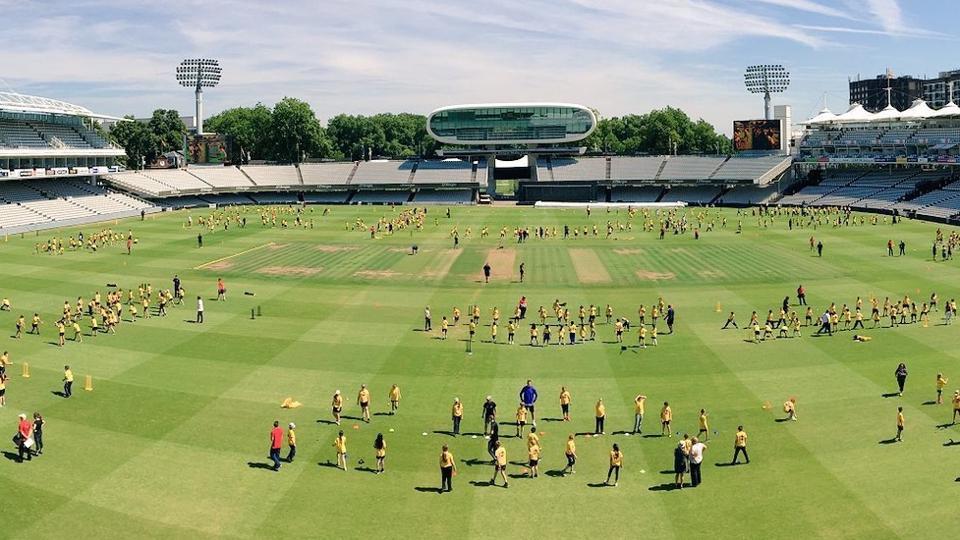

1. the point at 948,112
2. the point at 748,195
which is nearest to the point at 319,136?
the point at 748,195

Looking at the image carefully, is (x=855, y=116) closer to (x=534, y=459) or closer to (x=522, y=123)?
(x=522, y=123)

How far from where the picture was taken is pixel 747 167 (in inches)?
4793

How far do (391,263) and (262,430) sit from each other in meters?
36.6

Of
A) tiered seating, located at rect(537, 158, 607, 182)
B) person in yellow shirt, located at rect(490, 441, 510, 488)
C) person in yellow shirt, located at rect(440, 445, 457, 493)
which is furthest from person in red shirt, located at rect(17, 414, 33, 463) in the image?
tiered seating, located at rect(537, 158, 607, 182)

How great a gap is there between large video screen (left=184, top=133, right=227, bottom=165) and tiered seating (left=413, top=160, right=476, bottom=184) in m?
33.1

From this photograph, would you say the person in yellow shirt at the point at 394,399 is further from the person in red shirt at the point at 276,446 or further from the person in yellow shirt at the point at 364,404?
the person in red shirt at the point at 276,446

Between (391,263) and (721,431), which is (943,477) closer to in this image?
(721,431)

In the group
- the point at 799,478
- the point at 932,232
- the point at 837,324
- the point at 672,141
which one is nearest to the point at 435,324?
the point at 837,324

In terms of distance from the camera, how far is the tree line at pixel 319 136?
155375mm

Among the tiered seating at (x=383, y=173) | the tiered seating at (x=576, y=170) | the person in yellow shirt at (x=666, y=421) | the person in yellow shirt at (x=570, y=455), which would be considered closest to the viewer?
the person in yellow shirt at (x=570, y=455)

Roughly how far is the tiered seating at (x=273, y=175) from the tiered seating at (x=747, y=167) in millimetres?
66675

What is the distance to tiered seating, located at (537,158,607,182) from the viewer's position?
126938mm

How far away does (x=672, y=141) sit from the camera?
172375 millimetres

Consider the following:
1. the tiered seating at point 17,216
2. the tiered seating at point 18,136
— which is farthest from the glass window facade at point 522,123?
the tiered seating at point 17,216
